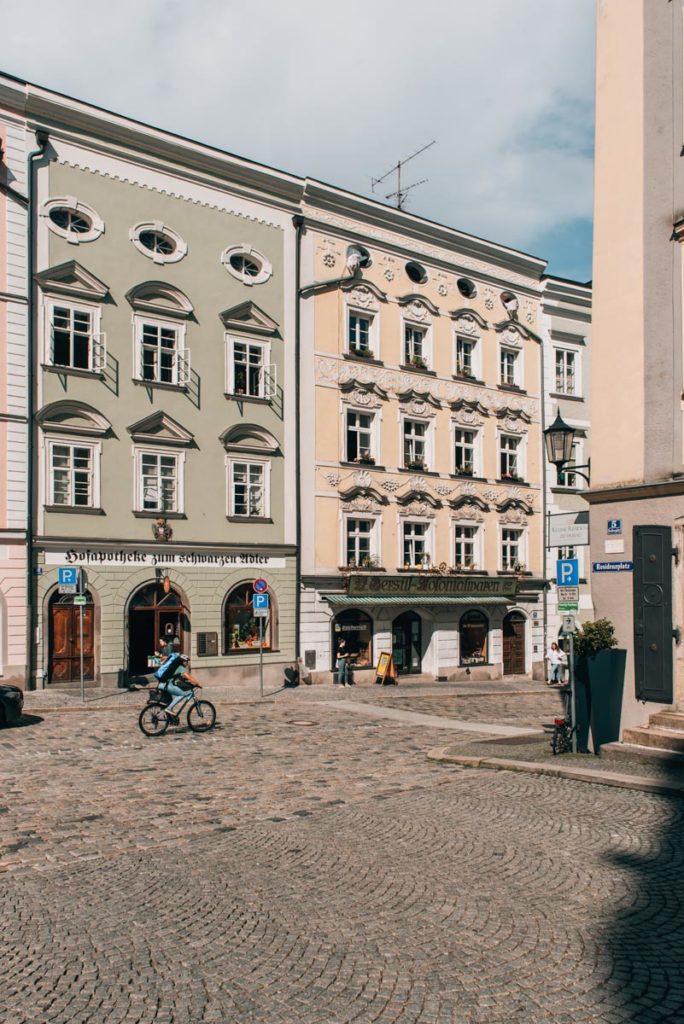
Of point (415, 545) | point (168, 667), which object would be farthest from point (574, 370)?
point (168, 667)

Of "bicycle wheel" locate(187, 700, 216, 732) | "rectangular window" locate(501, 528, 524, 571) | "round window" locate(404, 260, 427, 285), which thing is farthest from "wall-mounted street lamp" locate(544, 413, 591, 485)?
"rectangular window" locate(501, 528, 524, 571)

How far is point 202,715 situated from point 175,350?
14.0 m

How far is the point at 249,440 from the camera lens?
1168 inches

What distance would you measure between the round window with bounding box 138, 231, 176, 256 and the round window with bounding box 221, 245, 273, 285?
1.78 m

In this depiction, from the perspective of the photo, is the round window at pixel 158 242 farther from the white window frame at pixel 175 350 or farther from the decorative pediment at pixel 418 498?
the decorative pediment at pixel 418 498

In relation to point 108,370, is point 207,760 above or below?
below

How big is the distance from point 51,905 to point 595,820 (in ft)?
18.5

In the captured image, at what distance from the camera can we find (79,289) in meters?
26.3

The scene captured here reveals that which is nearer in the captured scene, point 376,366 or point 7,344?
point 7,344

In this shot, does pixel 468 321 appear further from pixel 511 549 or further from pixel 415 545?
pixel 415 545

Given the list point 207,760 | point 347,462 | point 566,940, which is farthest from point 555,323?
point 566,940

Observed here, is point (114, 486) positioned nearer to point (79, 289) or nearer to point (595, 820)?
point (79, 289)

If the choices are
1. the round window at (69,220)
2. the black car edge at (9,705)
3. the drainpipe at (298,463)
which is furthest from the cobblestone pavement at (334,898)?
the round window at (69,220)

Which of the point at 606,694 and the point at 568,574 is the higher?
the point at 568,574
